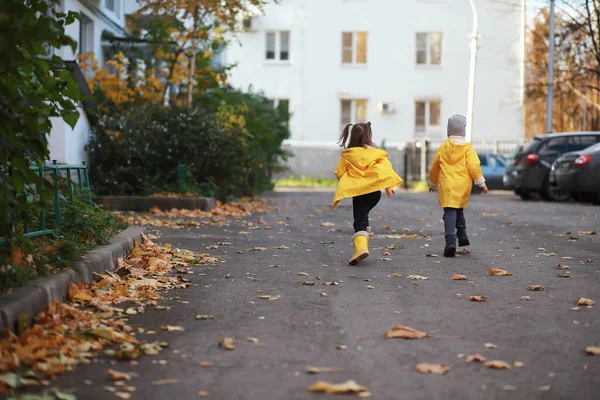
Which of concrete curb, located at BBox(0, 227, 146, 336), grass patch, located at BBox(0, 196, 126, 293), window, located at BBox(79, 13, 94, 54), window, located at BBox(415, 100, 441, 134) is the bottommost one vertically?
concrete curb, located at BBox(0, 227, 146, 336)

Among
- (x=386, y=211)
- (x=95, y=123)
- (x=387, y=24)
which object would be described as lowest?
(x=386, y=211)

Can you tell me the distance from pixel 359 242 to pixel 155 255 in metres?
1.92

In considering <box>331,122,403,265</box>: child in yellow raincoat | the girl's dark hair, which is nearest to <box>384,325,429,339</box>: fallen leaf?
<box>331,122,403,265</box>: child in yellow raincoat

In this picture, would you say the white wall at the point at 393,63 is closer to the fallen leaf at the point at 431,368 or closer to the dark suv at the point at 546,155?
the dark suv at the point at 546,155

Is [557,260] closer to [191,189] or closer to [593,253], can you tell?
[593,253]

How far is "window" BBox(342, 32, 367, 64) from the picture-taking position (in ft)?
145

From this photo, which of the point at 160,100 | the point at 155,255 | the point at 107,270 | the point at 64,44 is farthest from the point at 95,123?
the point at 64,44

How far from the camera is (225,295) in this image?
719 cm

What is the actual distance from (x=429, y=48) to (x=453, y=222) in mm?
34643

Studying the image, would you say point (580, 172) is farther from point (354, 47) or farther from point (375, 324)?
point (354, 47)

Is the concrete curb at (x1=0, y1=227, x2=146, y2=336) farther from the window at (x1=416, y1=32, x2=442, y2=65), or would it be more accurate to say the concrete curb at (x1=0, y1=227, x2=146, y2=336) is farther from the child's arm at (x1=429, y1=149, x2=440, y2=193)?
the window at (x1=416, y1=32, x2=442, y2=65)

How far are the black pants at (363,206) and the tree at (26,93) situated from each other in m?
4.02

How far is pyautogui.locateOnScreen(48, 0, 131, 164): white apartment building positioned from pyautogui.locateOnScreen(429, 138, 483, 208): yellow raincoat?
8.13 meters

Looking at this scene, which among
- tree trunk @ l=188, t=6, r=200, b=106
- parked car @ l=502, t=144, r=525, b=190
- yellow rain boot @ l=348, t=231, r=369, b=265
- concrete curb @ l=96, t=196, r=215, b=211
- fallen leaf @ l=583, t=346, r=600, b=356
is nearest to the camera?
fallen leaf @ l=583, t=346, r=600, b=356
